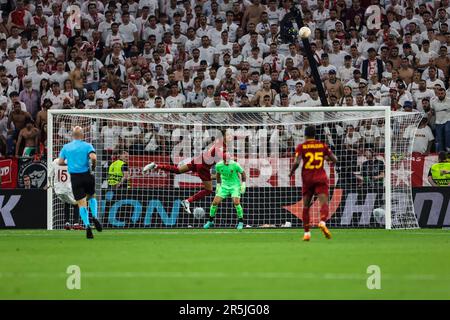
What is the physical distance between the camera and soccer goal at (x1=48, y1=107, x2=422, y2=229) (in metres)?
26.2

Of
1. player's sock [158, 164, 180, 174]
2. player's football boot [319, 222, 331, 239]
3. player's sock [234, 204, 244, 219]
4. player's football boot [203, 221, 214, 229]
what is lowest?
player's football boot [203, 221, 214, 229]

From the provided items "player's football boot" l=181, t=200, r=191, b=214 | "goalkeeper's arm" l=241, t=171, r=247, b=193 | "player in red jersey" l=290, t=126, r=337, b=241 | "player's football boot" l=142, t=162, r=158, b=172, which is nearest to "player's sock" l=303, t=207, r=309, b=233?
"player in red jersey" l=290, t=126, r=337, b=241

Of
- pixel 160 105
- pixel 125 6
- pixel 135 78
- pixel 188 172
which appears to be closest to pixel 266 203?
pixel 188 172

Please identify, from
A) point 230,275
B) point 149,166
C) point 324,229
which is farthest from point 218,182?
point 230,275

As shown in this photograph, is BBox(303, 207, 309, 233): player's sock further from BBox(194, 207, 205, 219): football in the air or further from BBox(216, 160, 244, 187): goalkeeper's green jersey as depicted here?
BBox(194, 207, 205, 219): football in the air

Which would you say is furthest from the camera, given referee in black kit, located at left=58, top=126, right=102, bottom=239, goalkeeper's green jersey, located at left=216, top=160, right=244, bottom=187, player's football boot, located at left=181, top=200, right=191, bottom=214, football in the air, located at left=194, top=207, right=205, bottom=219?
football in the air, located at left=194, top=207, right=205, bottom=219

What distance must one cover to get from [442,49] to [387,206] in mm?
6418

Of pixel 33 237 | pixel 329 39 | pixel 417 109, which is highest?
pixel 329 39

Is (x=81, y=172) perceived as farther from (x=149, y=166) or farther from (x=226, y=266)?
(x=226, y=266)

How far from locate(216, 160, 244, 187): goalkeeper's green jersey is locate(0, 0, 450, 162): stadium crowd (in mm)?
2237

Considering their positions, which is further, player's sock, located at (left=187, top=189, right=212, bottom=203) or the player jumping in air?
player's sock, located at (left=187, top=189, right=212, bottom=203)

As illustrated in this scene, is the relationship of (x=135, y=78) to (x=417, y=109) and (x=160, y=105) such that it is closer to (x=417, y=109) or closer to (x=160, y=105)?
(x=160, y=105)

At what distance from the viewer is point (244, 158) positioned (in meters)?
27.3

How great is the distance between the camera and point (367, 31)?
1235 inches
